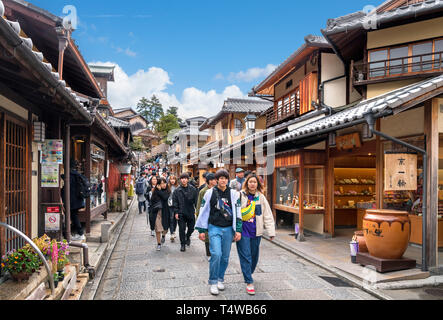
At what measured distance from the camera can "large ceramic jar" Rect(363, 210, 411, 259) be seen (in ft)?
22.8

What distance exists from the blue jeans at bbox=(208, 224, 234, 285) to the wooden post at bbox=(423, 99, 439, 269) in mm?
4493

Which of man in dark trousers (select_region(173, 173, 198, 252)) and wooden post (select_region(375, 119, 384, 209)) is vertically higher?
wooden post (select_region(375, 119, 384, 209))

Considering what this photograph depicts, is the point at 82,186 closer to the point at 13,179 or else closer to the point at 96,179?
the point at 13,179

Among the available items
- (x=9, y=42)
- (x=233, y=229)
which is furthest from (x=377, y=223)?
(x=9, y=42)

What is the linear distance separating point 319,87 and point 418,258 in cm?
740

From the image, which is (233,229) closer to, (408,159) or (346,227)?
(408,159)

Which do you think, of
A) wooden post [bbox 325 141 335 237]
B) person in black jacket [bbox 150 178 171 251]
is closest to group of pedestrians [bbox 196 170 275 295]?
person in black jacket [bbox 150 178 171 251]

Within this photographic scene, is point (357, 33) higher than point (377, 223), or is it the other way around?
point (357, 33)

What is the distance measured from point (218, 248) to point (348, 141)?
626cm

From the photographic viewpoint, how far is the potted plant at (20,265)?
15.2 feet

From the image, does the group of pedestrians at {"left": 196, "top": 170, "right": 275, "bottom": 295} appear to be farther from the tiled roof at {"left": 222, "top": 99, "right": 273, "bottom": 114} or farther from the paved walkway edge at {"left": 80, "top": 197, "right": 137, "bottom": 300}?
the tiled roof at {"left": 222, "top": 99, "right": 273, "bottom": 114}

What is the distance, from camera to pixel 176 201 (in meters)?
9.55

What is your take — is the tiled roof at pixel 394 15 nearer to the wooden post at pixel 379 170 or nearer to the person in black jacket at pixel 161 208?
the wooden post at pixel 379 170

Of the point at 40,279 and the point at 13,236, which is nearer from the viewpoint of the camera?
the point at 40,279
